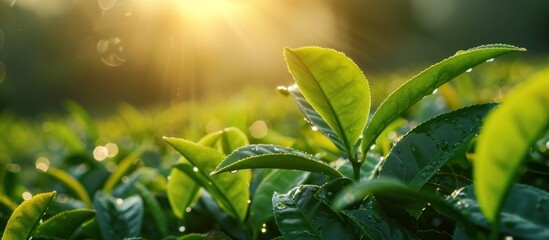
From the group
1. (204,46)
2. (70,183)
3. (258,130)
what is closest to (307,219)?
(70,183)

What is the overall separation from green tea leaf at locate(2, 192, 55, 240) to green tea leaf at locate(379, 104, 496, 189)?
0.62m

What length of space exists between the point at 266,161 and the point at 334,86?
0.17 m

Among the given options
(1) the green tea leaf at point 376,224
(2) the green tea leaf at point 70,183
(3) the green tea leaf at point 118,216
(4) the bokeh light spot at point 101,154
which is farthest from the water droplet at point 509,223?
(4) the bokeh light spot at point 101,154

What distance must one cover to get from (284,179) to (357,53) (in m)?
38.5

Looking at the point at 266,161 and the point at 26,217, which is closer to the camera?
the point at 266,161

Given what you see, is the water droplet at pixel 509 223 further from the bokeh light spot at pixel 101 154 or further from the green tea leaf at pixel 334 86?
the bokeh light spot at pixel 101 154

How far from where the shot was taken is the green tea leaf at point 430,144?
1.02m

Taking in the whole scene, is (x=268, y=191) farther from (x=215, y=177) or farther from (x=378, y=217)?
(x=378, y=217)

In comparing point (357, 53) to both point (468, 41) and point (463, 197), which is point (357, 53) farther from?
point (463, 197)

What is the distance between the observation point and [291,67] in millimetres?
977

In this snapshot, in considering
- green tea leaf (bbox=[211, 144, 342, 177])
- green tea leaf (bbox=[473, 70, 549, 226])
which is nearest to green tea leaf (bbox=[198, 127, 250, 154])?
green tea leaf (bbox=[211, 144, 342, 177])

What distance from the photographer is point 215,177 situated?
1.24 meters

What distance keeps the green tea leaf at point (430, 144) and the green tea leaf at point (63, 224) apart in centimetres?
72

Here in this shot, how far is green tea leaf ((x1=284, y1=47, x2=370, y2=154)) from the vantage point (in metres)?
0.95
